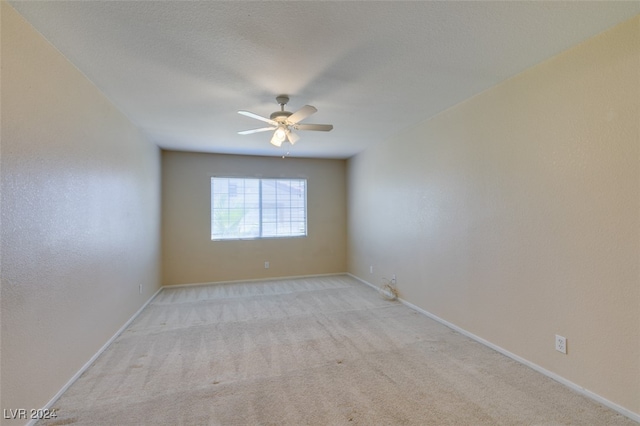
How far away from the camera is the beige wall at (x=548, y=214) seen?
1758 millimetres

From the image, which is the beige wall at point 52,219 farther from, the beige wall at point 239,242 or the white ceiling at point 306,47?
the beige wall at point 239,242

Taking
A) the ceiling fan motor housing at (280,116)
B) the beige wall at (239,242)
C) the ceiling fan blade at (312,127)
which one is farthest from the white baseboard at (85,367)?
the ceiling fan blade at (312,127)

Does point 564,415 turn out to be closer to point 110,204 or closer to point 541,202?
point 541,202

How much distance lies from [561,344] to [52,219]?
367 centimetres

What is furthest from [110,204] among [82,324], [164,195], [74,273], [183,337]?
A: [164,195]

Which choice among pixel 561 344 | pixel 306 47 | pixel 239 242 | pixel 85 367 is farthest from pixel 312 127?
pixel 239 242

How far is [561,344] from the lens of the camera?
2.10m

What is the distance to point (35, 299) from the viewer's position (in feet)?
5.65

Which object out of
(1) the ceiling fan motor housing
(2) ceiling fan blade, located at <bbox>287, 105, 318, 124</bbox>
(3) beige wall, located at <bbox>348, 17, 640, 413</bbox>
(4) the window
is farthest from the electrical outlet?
(4) the window

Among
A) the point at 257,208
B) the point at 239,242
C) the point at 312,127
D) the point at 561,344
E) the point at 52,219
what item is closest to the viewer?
the point at 52,219

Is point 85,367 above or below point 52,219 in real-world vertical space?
below

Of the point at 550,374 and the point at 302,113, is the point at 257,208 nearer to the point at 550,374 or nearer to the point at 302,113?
the point at 302,113

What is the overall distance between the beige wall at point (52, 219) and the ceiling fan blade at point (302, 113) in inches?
65.8

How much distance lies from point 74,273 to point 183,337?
1.25 m
